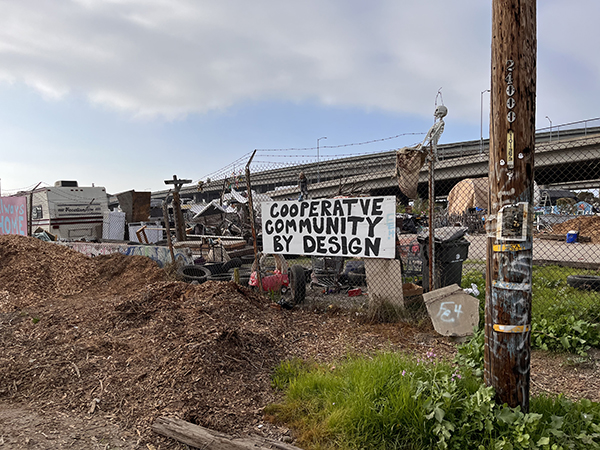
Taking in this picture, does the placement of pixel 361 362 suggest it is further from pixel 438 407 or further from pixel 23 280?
pixel 23 280

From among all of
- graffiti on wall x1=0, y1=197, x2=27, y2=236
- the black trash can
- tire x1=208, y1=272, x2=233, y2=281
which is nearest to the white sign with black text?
the black trash can

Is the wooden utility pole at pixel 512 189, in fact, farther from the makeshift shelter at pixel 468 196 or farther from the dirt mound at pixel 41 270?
the makeshift shelter at pixel 468 196

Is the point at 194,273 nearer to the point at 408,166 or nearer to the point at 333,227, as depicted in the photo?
the point at 333,227

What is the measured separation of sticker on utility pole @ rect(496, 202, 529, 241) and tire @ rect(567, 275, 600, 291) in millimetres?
5225

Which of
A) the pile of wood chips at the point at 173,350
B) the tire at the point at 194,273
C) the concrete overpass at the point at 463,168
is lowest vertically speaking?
the pile of wood chips at the point at 173,350

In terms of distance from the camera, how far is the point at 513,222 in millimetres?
2539

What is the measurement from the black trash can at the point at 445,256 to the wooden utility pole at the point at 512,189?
3.35 m

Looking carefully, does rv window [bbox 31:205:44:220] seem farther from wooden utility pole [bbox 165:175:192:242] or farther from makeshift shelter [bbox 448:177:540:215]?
makeshift shelter [bbox 448:177:540:215]

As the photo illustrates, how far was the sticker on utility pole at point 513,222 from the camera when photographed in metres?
2.52

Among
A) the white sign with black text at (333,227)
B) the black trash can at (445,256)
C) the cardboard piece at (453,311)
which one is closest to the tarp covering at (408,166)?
the white sign with black text at (333,227)

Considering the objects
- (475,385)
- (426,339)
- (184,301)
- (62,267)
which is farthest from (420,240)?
(62,267)

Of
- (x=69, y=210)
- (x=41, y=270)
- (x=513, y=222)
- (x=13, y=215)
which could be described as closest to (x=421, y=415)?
(x=513, y=222)

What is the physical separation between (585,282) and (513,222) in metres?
5.46

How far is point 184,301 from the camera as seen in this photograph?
6.07m
